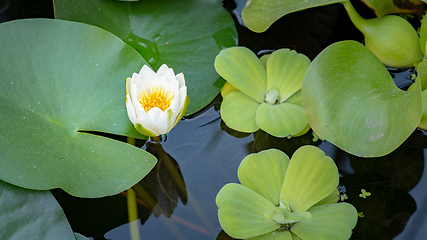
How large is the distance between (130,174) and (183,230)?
30 cm

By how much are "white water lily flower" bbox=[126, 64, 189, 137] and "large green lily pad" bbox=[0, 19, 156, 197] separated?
0.09 metres

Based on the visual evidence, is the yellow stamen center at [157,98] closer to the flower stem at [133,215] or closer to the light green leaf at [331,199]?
the flower stem at [133,215]

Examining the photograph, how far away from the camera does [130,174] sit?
1.06 metres

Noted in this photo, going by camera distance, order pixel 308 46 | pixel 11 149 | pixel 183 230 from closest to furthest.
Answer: pixel 11 149
pixel 183 230
pixel 308 46

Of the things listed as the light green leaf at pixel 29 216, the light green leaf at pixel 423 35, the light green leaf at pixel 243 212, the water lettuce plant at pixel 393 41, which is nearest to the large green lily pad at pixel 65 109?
the light green leaf at pixel 29 216

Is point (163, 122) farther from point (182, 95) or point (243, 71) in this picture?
point (243, 71)

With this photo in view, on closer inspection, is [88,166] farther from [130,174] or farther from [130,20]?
[130,20]

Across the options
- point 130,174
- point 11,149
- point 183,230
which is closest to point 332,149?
point 183,230

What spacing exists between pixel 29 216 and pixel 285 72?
1.11 meters

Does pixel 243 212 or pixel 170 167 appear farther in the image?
pixel 170 167

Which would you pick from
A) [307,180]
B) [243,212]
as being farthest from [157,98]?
[307,180]

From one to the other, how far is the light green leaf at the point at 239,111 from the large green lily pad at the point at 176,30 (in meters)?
0.09

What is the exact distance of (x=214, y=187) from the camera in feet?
4.01

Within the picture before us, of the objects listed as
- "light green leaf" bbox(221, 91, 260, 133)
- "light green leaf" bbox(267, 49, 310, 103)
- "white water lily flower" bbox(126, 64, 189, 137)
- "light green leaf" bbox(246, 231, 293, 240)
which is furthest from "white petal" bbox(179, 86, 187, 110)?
"light green leaf" bbox(246, 231, 293, 240)
